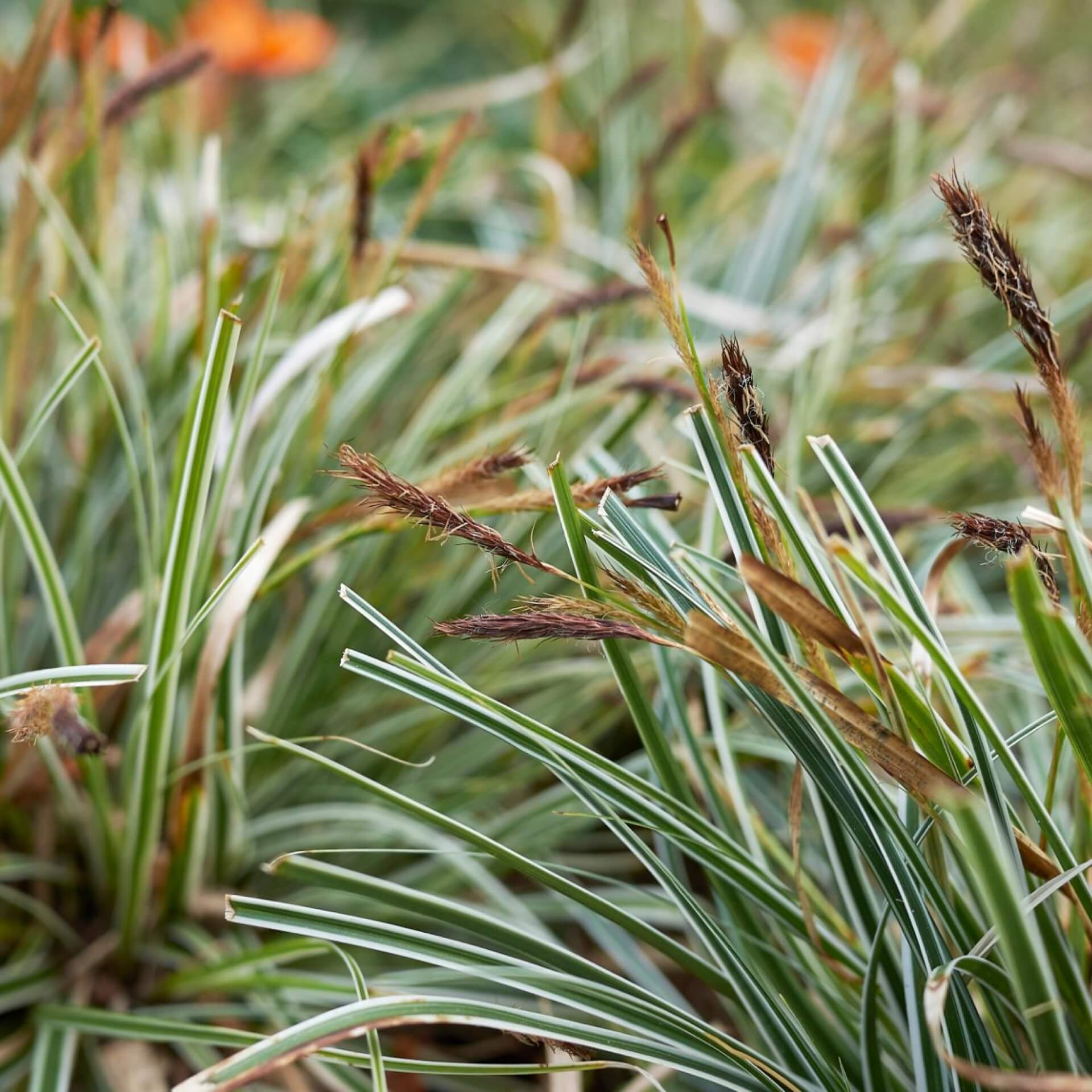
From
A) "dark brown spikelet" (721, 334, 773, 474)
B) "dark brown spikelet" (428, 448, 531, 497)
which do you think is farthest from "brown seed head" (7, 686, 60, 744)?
"dark brown spikelet" (721, 334, 773, 474)

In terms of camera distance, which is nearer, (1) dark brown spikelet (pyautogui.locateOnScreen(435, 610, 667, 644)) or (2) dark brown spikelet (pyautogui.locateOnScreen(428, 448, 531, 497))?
(1) dark brown spikelet (pyautogui.locateOnScreen(435, 610, 667, 644))

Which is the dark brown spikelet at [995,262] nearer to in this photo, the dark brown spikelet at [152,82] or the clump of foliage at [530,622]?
the clump of foliage at [530,622]

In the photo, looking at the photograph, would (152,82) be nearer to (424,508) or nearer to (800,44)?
(424,508)

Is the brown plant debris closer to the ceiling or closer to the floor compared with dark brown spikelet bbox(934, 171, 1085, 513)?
closer to the floor

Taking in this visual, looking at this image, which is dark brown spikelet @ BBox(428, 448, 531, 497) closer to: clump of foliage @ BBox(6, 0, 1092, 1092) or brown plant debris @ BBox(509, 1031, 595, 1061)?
clump of foliage @ BBox(6, 0, 1092, 1092)

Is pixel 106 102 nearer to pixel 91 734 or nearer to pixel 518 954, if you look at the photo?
pixel 91 734

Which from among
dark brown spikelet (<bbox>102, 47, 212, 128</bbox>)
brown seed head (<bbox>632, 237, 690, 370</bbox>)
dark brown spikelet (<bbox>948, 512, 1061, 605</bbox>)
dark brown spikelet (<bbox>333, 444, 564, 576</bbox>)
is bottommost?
dark brown spikelet (<bbox>948, 512, 1061, 605</bbox>)

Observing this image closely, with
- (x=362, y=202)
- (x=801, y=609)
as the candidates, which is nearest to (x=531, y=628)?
(x=801, y=609)
